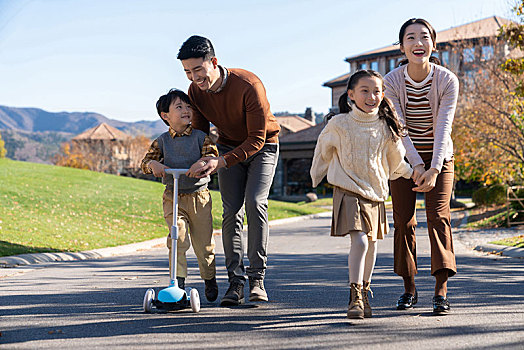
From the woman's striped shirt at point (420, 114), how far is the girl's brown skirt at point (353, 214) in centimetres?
71

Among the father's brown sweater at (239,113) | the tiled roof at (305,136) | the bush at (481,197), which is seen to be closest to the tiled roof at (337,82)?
the tiled roof at (305,136)

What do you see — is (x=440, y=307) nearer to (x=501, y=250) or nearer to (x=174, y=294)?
(x=174, y=294)

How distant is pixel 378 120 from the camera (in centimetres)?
452

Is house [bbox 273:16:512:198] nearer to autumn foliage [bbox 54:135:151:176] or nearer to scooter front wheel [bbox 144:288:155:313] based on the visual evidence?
scooter front wheel [bbox 144:288:155:313]

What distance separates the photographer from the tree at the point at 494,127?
1809 centimetres

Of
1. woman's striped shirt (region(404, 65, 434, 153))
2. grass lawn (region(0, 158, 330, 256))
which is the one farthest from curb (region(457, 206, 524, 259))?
grass lawn (region(0, 158, 330, 256))

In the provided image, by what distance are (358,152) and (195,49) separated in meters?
1.43

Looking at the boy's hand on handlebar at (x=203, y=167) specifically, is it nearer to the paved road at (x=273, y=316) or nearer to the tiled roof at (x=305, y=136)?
the paved road at (x=273, y=316)

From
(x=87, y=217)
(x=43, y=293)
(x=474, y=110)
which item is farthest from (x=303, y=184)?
(x=43, y=293)

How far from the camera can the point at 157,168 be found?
4.79 metres

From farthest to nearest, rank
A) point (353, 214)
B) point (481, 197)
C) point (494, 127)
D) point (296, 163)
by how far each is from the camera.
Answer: point (296, 163) < point (481, 197) < point (494, 127) < point (353, 214)

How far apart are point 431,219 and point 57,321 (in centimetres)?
285

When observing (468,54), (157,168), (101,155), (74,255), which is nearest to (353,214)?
(157,168)

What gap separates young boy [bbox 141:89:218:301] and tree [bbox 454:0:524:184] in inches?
543
